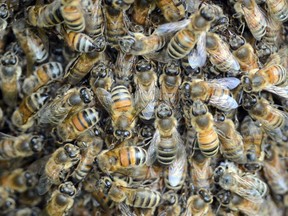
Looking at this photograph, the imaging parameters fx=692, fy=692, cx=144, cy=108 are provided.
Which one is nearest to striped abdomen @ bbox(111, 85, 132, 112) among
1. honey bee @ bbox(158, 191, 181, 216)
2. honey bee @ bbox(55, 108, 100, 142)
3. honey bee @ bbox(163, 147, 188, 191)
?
honey bee @ bbox(55, 108, 100, 142)

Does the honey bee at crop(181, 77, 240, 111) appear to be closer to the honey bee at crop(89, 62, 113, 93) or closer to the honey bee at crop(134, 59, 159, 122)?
the honey bee at crop(134, 59, 159, 122)

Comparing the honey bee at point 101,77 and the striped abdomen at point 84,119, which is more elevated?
the honey bee at point 101,77

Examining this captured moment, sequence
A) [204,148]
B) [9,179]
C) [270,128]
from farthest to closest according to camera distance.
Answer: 1. [9,179]
2. [270,128]
3. [204,148]

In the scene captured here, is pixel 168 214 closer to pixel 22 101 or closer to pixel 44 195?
pixel 44 195

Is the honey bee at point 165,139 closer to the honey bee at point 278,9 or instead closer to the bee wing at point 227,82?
the bee wing at point 227,82

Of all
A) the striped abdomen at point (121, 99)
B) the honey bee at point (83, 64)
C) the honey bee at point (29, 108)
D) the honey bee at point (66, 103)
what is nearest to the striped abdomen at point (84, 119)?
the honey bee at point (66, 103)

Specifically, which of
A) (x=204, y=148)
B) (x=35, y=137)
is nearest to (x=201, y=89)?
(x=204, y=148)

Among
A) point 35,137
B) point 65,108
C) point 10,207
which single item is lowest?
point 10,207
